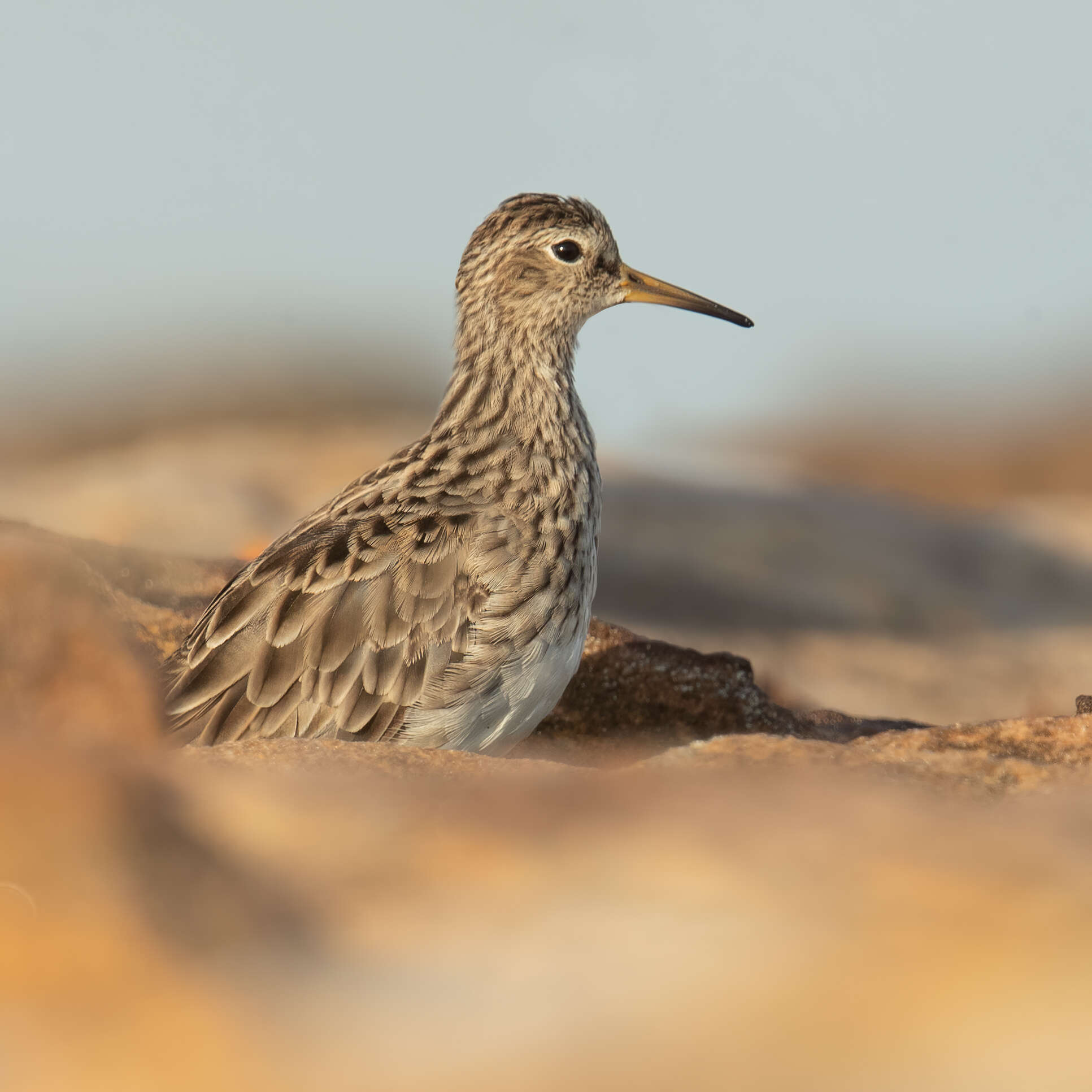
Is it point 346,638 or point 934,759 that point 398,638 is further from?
point 934,759

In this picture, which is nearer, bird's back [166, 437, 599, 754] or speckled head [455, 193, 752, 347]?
bird's back [166, 437, 599, 754]

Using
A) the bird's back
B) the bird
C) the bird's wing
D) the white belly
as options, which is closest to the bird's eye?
the bird

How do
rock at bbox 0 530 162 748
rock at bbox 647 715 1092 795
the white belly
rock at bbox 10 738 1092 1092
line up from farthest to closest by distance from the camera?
1. the white belly
2. rock at bbox 0 530 162 748
3. rock at bbox 647 715 1092 795
4. rock at bbox 10 738 1092 1092

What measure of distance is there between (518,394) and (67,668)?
327 centimetres

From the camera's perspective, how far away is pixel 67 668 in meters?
A: 7.25

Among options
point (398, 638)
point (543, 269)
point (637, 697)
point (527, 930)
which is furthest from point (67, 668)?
point (527, 930)

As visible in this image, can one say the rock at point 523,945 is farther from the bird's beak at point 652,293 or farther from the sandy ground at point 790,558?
the sandy ground at point 790,558

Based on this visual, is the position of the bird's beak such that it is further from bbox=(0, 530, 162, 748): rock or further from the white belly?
bbox=(0, 530, 162, 748): rock

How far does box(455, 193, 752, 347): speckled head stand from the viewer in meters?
9.48

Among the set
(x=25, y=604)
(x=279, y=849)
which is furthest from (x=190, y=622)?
(x=279, y=849)

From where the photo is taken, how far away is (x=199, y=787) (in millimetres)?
3932

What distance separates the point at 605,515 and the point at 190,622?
10.6 m

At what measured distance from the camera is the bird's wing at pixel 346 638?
24.7ft

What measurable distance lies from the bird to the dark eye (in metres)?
1.49
